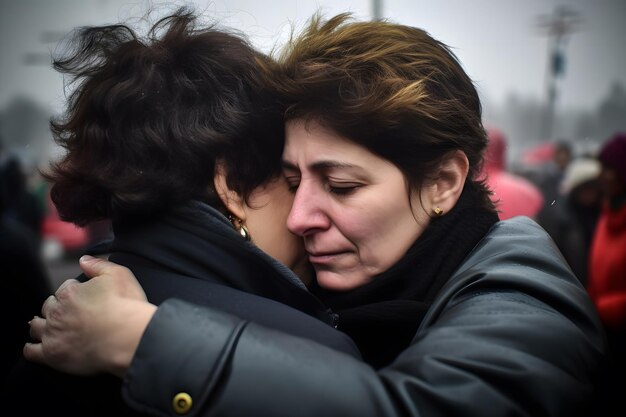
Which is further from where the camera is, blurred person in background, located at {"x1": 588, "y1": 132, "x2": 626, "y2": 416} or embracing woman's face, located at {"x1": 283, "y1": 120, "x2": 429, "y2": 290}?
blurred person in background, located at {"x1": 588, "y1": 132, "x2": 626, "y2": 416}

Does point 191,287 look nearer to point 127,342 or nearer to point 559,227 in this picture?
point 127,342

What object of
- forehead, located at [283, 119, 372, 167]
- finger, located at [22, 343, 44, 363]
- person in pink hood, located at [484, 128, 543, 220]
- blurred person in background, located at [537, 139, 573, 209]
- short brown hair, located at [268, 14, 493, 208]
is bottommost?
blurred person in background, located at [537, 139, 573, 209]

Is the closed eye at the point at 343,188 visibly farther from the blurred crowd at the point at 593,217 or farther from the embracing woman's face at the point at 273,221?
the blurred crowd at the point at 593,217

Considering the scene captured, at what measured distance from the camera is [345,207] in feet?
5.57

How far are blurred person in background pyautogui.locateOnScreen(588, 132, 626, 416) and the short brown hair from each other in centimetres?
145

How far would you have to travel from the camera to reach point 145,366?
3.93 ft

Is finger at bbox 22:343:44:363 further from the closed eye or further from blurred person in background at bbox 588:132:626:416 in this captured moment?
blurred person in background at bbox 588:132:626:416

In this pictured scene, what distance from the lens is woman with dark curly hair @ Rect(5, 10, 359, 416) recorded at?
1.38 metres

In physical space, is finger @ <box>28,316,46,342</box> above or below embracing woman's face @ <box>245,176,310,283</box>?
below

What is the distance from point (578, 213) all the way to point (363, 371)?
425 cm

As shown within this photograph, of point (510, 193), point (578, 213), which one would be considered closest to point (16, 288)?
point (510, 193)

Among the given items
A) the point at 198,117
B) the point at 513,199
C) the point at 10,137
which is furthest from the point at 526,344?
the point at 10,137

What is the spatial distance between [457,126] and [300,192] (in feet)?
1.68

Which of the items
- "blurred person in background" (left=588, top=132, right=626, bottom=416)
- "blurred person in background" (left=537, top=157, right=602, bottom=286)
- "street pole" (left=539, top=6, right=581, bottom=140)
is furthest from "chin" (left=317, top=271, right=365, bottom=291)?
"blurred person in background" (left=537, top=157, right=602, bottom=286)
